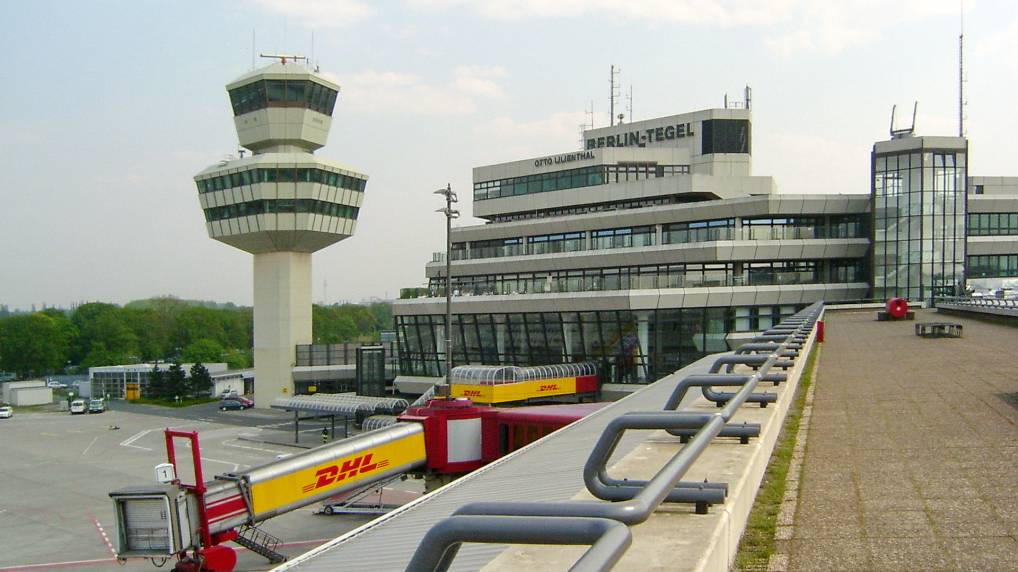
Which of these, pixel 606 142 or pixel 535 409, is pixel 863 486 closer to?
pixel 535 409

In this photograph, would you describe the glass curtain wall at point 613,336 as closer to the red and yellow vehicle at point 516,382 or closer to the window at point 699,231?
the red and yellow vehicle at point 516,382

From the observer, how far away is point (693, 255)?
5391cm

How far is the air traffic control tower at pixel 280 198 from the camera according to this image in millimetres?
68438

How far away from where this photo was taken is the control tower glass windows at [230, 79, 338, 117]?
68250 millimetres

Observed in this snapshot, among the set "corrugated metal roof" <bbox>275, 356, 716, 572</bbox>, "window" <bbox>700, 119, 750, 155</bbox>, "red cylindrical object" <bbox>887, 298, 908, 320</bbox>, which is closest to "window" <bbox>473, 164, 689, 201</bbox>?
"window" <bbox>700, 119, 750, 155</bbox>

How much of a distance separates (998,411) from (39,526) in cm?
3430

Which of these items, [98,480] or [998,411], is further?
[98,480]

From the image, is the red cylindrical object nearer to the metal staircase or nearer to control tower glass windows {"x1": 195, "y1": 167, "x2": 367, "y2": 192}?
the metal staircase

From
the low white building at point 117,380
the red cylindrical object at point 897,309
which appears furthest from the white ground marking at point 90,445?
the red cylindrical object at point 897,309

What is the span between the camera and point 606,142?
71125 mm

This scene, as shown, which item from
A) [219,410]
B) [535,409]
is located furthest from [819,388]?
[219,410]

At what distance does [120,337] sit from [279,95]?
88494 millimetres

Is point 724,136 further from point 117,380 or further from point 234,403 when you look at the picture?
point 117,380

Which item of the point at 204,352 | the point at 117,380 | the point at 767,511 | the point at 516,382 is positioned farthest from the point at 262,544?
the point at 204,352
